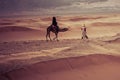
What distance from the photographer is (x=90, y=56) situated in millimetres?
12164

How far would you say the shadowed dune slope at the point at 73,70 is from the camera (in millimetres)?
10375

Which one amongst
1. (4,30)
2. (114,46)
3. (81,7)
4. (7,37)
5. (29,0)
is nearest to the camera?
(114,46)

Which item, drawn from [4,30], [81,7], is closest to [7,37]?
[4,30]

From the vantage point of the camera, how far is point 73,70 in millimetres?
11078

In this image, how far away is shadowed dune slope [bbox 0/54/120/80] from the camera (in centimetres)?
1038

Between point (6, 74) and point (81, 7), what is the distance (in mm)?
81996

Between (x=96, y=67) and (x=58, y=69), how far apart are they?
1.44 metres

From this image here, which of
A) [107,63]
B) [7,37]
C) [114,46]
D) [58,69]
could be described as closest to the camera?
[58,69]

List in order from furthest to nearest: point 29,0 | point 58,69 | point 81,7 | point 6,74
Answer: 1. point 29,0
2. point 81,7
3. point 58,69
4. point 6,74

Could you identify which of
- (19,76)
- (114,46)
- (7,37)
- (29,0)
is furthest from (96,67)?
(29,0)

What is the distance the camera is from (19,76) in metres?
10.2

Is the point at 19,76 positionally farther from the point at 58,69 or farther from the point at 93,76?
the point at 93,76

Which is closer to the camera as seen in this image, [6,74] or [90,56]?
[6,74]

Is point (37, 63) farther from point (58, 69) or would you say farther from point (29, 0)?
point (29, 0)
